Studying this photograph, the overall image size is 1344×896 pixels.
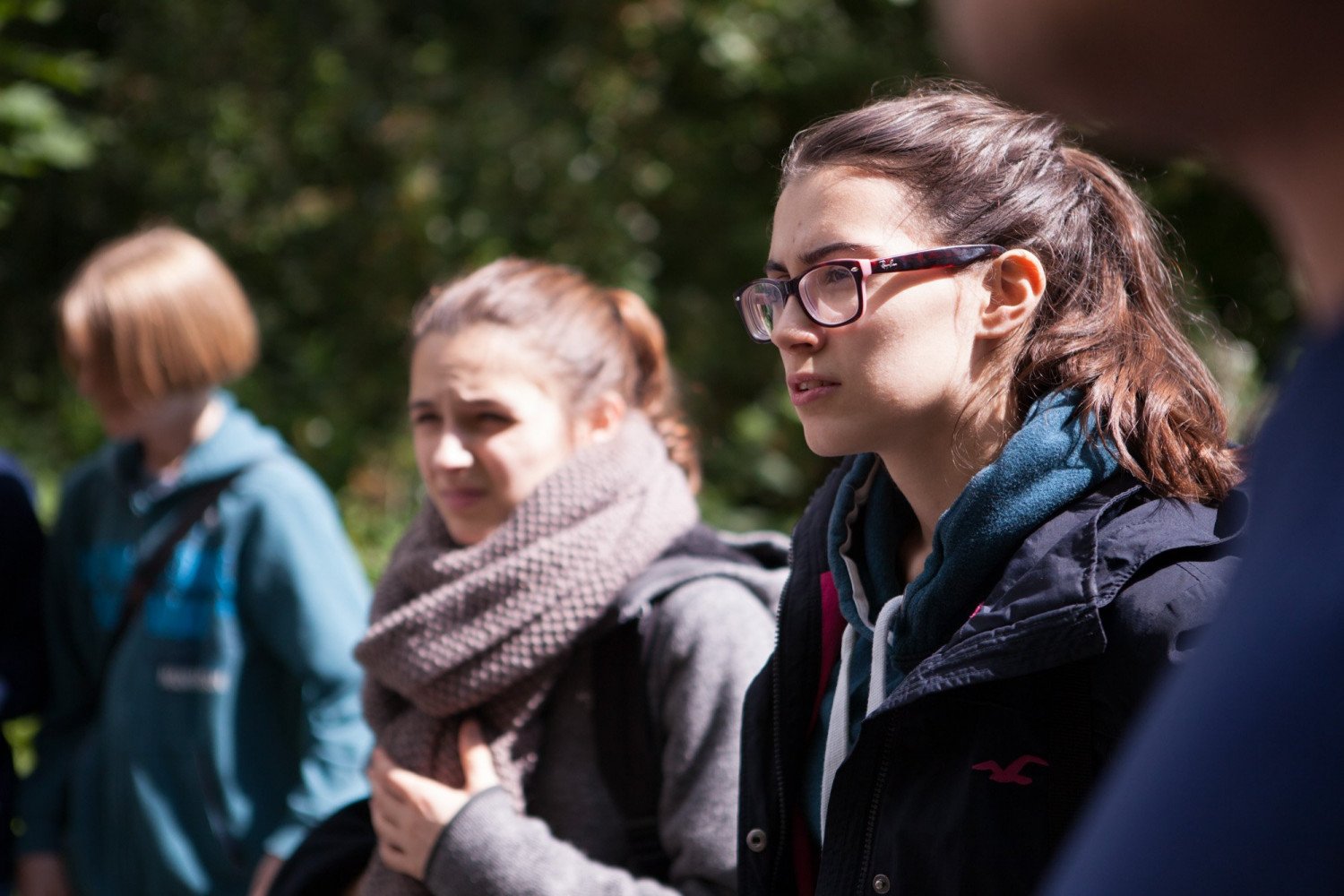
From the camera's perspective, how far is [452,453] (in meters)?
2.39

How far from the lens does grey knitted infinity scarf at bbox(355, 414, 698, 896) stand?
2211 mm

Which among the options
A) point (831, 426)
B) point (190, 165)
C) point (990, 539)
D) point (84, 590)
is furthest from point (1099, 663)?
point (190, 165)

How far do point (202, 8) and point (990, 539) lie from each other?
672 centimetres

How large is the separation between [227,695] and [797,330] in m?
1.87

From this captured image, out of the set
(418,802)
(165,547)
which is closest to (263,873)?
(165,547)

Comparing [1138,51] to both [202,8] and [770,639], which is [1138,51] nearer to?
[770,639]

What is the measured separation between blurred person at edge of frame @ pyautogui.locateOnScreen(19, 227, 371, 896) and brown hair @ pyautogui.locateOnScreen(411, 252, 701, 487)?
681 millimetres

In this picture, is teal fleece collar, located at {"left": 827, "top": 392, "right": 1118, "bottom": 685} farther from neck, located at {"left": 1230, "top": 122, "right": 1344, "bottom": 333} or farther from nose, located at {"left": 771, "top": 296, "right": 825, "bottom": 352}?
neck, located at {"left": 1230, "top": 122, "right": 1344, "bottom": 333}

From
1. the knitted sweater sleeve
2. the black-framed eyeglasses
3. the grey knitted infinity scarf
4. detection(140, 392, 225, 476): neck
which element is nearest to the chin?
the black-framed eyeglasses

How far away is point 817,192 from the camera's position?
5.32 ft

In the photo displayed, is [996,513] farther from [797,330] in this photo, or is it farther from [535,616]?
[535,616]

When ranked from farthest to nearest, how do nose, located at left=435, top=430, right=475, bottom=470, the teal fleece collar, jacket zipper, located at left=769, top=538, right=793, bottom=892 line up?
nose, located at left=435, top=430, right=475, bottom=470 < jacket zipper, located at left=769, top=538, right=793, bottom=892 < the teal fleece collar

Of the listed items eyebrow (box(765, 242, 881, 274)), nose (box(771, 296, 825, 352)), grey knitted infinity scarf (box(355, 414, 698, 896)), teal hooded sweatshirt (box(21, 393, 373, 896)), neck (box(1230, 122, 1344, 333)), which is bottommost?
teal hooded sweatshirt (box(21, 393, 373, 896))

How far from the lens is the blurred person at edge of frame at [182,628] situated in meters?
2.89
